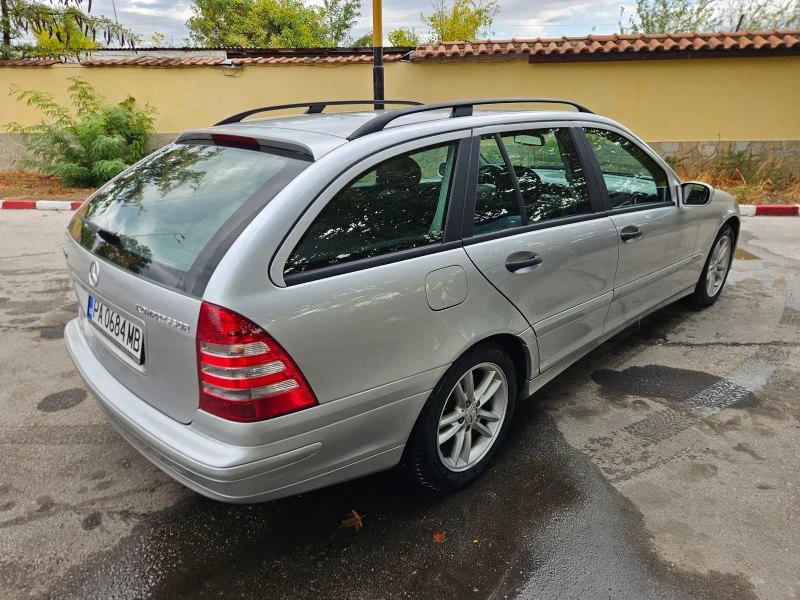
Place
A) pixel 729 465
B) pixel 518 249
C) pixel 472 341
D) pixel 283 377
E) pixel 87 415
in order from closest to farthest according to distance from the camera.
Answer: pixel 283 377
pixel 472 341
pixel 518 249
pixel 729 465
pixel 87 415

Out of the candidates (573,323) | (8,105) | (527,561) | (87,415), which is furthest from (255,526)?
(8,105)

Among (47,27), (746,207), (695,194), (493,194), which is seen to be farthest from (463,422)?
(47,27)

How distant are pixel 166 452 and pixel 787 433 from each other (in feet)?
9.93

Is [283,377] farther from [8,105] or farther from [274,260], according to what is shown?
[8,105]

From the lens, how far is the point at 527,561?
84.7 inches

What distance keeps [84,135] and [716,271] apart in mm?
10827

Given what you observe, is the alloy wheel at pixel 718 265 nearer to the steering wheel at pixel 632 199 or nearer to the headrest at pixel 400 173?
the steering wheel at pixel 632 199

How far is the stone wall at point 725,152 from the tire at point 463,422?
9877 millimetres

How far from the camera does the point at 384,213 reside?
2.16 metres

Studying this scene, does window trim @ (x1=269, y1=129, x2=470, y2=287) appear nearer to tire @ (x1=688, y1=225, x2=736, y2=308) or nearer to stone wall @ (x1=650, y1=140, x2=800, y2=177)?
tire @ (x1=688, y1=225, x2=736, y2=308)

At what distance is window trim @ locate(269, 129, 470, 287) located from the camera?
1.84 m

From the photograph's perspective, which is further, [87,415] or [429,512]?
[87,415]

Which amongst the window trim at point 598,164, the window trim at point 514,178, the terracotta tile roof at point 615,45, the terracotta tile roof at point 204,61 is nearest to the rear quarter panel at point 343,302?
the window trim at point 514,178

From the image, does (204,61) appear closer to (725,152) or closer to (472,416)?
(725,152)
